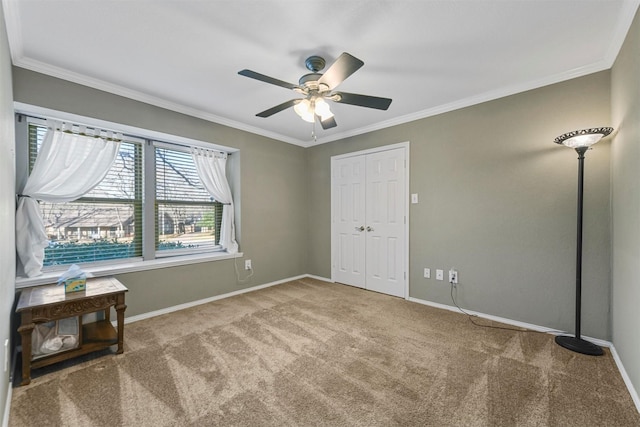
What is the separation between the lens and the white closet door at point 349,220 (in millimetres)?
4051

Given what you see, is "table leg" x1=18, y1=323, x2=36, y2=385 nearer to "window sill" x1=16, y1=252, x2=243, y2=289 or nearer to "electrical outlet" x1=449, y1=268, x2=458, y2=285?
"window sill" x1=16, y1=252, x2=243, y2=289

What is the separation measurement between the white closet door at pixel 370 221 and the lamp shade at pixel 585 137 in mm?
1677

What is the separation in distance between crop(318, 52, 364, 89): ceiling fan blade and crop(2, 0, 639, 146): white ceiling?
33cm

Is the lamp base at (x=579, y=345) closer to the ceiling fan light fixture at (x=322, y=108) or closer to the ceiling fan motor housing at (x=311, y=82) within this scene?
the ceiling fan light fixture at (x=322, y=108)

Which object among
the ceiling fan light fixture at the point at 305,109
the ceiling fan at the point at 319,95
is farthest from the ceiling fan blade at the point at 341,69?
the ceiling fan light fixture at the point at 305,109

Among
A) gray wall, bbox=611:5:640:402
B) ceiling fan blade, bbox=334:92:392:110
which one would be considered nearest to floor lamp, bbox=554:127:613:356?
gray wall, bbox=611:5:640:402

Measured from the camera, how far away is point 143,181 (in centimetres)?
313

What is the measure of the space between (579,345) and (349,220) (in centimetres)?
279

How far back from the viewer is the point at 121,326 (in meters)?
2.20

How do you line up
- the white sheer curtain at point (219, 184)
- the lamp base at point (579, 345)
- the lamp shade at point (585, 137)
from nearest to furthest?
the lamp shade at point (585, 137) → the lamp base at point (579, 345) → the white sheer curtain at point (219, 184)

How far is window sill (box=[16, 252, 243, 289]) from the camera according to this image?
2.29m

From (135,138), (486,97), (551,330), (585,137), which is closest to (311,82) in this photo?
(486,97)

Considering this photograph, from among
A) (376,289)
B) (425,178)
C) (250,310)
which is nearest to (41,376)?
(250,310)

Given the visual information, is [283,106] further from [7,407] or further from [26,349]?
[7,407]
